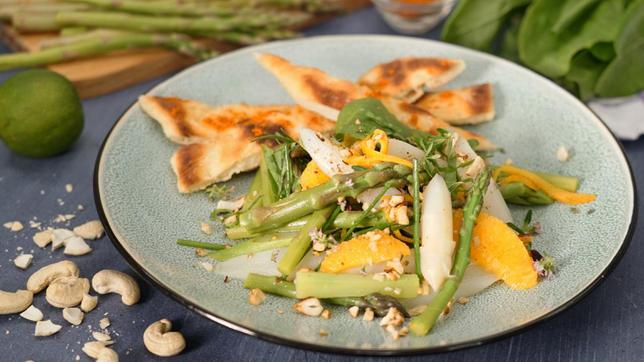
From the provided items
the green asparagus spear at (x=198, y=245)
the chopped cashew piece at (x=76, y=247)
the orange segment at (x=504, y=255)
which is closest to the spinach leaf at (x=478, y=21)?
the orange segment at (x=504, y=255)

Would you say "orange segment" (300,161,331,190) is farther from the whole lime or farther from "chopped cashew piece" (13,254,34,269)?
the whole lime

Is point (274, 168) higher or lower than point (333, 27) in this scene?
higher

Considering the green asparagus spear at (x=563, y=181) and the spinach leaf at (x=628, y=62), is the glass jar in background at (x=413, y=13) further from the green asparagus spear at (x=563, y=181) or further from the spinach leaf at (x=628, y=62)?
the green asparagus spear at (x=563, y=181)

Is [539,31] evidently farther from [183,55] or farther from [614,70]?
[183,55]

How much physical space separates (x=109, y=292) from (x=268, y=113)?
4.34ft

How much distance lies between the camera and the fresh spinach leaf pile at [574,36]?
4.49m

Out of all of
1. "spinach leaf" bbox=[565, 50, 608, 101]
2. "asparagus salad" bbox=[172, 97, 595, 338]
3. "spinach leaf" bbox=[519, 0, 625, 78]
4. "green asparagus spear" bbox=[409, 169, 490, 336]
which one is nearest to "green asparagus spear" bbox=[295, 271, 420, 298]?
"asparagus salad" bbox=[172, 97, 595, 338]

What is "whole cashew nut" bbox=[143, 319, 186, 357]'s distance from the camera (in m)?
3.06

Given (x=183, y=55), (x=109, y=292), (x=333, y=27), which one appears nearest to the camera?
(x=109, y=292)

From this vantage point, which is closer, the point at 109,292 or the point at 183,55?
the point at 109,292

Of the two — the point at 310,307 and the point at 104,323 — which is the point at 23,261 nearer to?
the point at 104,323

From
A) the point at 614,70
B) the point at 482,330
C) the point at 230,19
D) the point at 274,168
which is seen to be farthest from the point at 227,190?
the point at 614,70

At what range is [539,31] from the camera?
15.4 feet

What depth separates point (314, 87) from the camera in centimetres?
438
